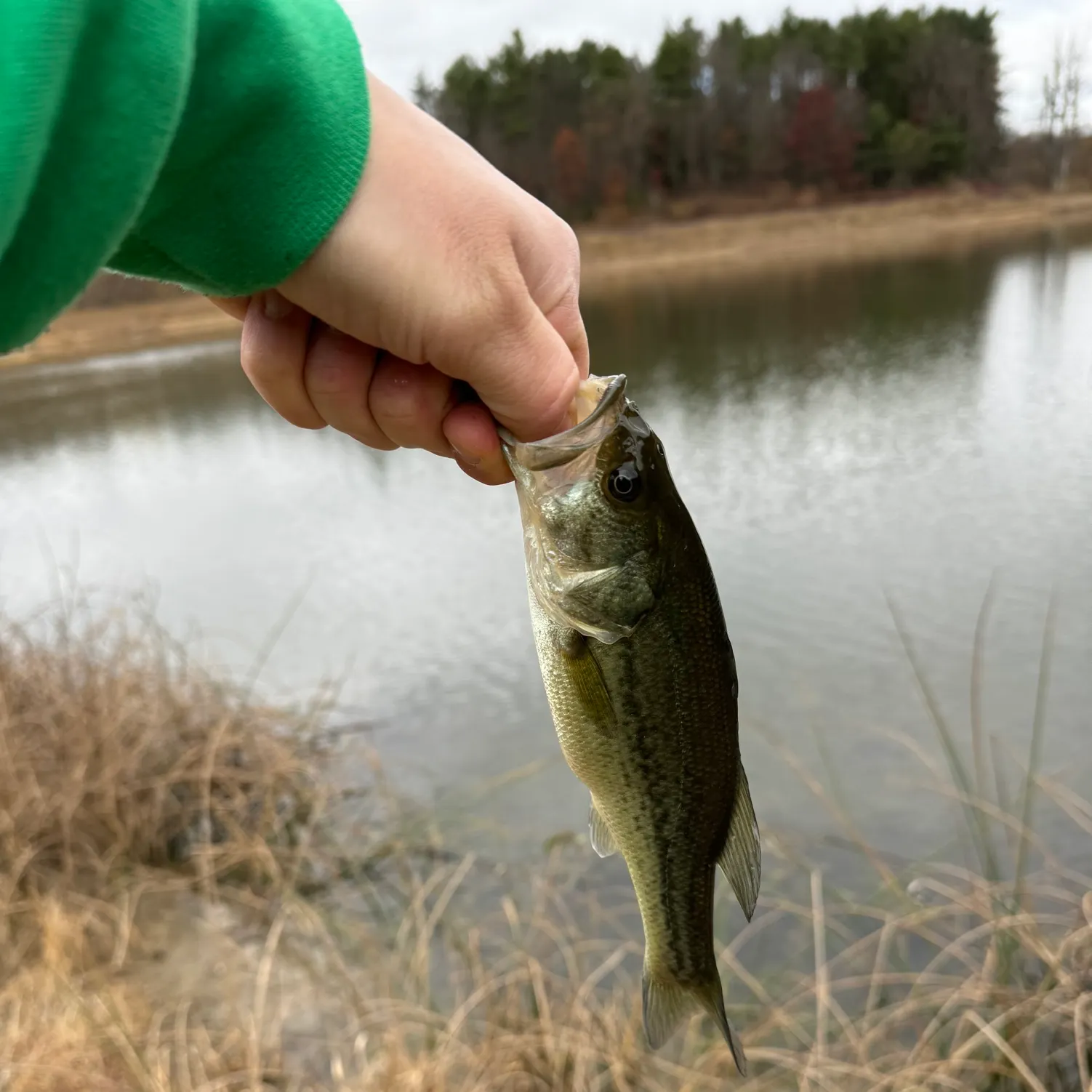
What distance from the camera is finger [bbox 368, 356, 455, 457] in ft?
5.52

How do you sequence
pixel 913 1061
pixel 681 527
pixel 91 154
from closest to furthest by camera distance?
pixel 91 154
pixel 681 527
pixel 913 1061

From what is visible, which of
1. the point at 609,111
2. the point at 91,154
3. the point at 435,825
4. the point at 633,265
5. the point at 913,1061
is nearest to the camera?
the point at 91,154

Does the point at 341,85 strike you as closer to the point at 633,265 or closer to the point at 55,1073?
the point at 55,1073

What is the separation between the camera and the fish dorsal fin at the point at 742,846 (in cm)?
167

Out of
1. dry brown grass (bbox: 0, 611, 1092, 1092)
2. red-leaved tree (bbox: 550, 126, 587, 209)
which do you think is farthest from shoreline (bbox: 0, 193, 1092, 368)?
dry brown grass (bbox: 0, 611, 1092, 1092)

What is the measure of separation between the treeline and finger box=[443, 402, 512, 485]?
37.6 meters

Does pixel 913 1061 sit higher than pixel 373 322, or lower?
lower

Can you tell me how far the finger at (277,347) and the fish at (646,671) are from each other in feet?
1.35

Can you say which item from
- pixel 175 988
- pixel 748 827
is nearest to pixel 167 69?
pixel 748 827

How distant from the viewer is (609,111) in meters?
43.3

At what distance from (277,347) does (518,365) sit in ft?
1.61

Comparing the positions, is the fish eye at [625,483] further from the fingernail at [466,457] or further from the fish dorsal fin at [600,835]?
the fish dorsal fin at [600,835]

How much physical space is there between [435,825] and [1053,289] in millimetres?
18887

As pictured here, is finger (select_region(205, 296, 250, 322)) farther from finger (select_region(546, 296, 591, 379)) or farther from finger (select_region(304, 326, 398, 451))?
finger (select_region(546, 296, 591, 379))
